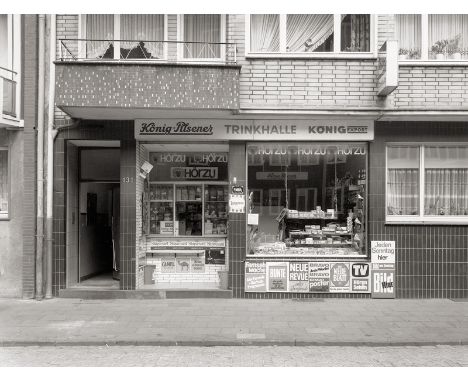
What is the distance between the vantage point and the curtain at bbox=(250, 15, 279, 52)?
1072 cm

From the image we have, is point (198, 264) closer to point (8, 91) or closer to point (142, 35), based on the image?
point (142, 35)

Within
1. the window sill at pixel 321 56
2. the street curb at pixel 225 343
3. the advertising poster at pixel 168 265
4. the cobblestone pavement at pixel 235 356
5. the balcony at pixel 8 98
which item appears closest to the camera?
the cobblestone pavement at pixel 235 356

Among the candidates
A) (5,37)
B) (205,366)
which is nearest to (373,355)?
(205,366)

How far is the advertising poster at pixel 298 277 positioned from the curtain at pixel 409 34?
4.57 metres

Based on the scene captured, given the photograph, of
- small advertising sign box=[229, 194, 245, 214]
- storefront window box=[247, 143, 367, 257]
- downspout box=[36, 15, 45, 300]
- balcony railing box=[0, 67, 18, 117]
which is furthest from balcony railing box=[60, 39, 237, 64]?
small advertising sign box=[229, 194, 245, 214]

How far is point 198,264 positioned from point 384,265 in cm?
375

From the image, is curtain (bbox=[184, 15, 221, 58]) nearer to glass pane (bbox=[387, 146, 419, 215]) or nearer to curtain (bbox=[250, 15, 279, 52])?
curtain (bbox=[250, 15, 279, 52])

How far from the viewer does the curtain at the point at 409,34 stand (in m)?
10.8

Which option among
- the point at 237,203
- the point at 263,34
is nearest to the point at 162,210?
the point at 237,203

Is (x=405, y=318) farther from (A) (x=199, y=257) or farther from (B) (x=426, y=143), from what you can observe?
(A) (x=199, y=257)

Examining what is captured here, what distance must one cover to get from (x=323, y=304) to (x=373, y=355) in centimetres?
314

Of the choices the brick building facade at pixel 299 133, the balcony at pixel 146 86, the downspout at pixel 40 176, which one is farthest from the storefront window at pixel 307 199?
the downspout at pixel 40 176

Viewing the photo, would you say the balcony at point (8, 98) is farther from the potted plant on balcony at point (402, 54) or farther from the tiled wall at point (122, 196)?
the potted plant on balcony at point (402, 54)

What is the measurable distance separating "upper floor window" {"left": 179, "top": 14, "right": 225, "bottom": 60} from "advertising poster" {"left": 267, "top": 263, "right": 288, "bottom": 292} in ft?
13.8
